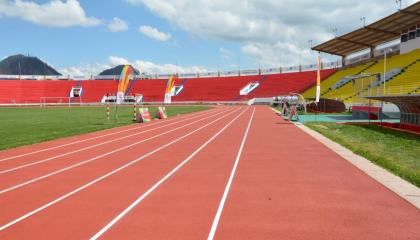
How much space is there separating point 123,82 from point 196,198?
260ft

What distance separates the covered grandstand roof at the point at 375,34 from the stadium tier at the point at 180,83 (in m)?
9.98

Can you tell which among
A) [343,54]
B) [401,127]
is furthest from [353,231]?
[343,54]

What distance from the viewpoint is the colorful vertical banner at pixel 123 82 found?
7575 cm

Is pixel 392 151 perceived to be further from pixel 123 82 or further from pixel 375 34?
pixel 123 82

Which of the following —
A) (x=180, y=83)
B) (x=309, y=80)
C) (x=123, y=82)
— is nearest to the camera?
(x=309, y=80)

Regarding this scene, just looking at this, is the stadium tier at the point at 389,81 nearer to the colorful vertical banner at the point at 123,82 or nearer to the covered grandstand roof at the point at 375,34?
the covered grandstand roof at the point at 375,34

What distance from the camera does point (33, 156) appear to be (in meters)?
10.6

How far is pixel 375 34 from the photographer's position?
4456 centimetres

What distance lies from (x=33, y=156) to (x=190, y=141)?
5.37 m

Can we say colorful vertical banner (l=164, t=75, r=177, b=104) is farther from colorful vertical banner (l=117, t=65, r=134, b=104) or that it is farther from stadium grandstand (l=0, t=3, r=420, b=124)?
colorful vertical banner (l=117, t=65, r=134, b=104)

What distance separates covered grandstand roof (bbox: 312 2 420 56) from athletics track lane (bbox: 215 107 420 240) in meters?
32.8

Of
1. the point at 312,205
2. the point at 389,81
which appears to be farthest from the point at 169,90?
the point at 312,205

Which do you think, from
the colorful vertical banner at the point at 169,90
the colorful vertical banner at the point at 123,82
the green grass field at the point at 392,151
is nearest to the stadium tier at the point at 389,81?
the green grass field at the point at 392,151

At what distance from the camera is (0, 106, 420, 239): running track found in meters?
4.57
